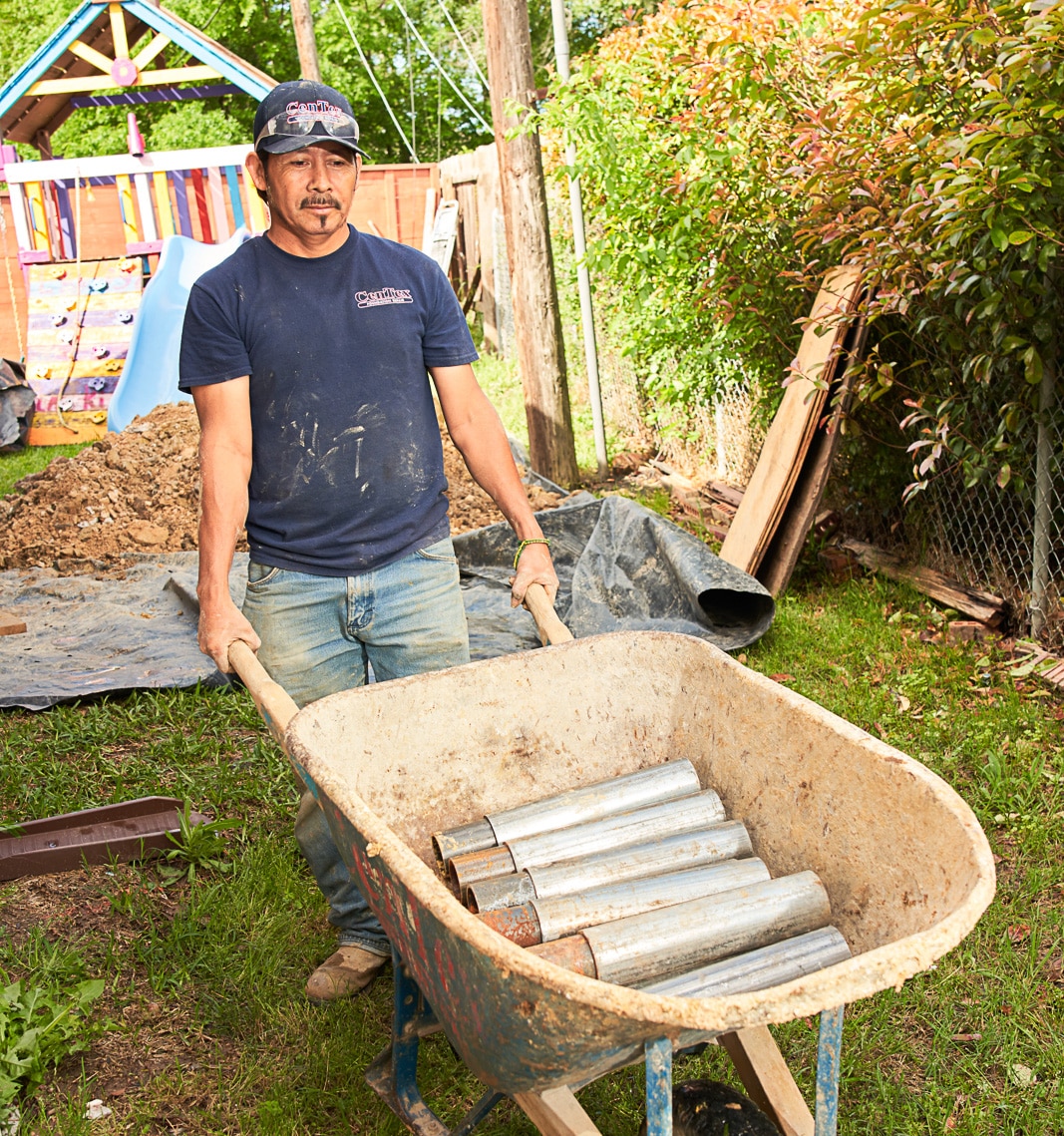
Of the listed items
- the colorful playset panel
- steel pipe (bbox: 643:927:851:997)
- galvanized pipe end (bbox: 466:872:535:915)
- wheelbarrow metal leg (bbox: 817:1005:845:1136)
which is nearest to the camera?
wheelbarrow metal leg (bbox: 817:1005:845:1136)

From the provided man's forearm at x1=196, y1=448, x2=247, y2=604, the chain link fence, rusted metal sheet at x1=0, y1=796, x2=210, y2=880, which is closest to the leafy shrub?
the chain link fence

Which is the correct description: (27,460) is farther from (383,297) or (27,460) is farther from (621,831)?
(621,831)

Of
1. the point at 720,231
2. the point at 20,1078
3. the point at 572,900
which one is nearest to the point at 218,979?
the point at 20,1078

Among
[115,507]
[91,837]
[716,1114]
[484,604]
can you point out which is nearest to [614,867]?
[716,1114]

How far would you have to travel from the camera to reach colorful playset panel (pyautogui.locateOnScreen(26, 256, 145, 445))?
11.2 m

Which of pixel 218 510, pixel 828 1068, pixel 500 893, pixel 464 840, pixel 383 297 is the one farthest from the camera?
pixel 383 297

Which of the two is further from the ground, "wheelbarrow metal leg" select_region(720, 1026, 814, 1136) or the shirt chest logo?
the shirt chest logo

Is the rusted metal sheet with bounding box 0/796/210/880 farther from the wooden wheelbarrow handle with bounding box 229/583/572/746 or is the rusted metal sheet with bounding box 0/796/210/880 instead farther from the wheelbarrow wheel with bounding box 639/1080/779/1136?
the wheelbarrow wheel with bounding box 639/1080/779/1136

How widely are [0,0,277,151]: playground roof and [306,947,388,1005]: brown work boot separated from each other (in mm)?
12104

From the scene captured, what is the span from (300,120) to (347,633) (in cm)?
125

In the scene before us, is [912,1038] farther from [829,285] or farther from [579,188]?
[579,188]

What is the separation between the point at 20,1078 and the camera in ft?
8.16

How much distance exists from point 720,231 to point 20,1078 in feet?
15.9

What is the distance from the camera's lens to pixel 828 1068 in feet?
4.89
